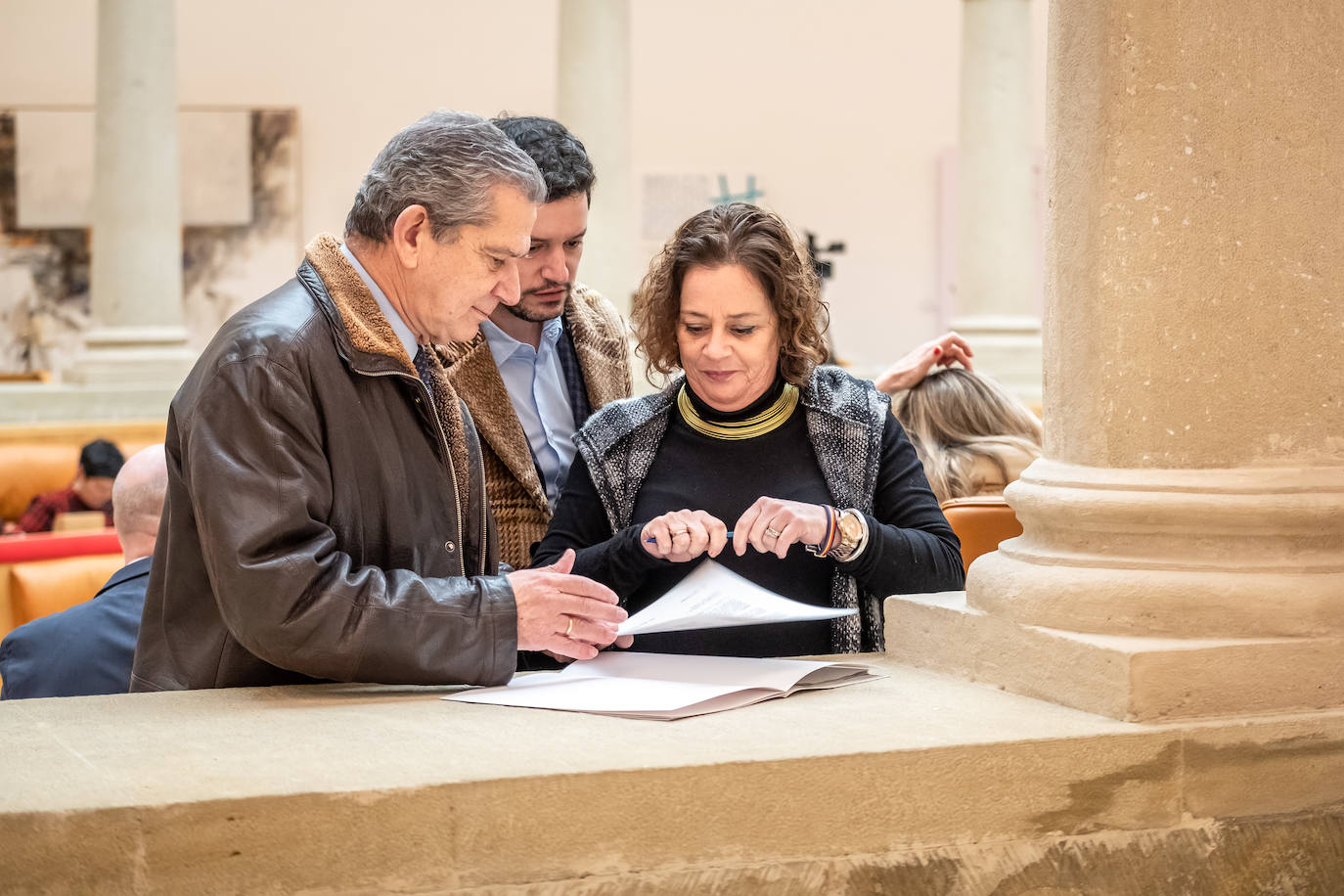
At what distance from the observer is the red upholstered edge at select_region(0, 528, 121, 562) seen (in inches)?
180

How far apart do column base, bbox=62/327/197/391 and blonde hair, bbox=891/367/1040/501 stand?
6127 millimetres

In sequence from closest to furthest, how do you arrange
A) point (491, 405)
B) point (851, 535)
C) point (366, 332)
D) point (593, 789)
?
point (593, 789) → point (366, 332) → point (851, 535) → point (491, 405)

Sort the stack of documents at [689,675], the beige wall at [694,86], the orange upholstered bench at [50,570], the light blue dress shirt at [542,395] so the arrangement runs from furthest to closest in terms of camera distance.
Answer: the beige wall at [694,86] < the orange upholstered bench at [50,570] < the light blue dress shirt at [542,395] < the stack of documents at [689,675]

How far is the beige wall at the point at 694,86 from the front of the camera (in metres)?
11.6

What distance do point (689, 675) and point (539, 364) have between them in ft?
3.66

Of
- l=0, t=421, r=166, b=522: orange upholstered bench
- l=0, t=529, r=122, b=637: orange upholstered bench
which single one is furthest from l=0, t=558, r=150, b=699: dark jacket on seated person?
l=0, t=421, r=166, b=522: orange upholstered bench

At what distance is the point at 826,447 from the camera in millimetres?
2477

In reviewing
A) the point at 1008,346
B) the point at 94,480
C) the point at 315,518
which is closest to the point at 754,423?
the point at 315,518

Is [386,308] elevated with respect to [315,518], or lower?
elevated

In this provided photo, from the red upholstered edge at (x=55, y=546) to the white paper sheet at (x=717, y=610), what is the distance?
309 cm

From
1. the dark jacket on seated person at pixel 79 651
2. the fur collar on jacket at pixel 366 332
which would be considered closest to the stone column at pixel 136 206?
the dark jacket on seated person at pixel 79 651

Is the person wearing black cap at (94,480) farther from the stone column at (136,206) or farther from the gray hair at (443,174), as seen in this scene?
the gray hair at (443,174)

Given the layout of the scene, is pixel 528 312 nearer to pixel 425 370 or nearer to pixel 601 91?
pixel 425 370

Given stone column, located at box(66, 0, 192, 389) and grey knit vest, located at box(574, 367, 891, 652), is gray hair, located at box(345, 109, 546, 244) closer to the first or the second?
grey knit vest, located at box(574, 367, 891, 652)
